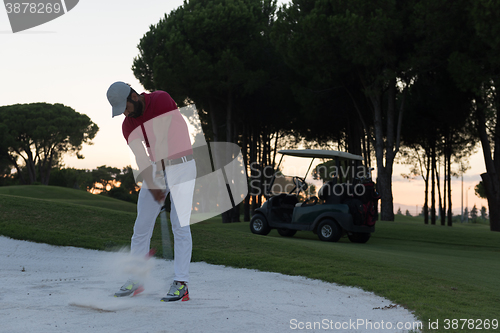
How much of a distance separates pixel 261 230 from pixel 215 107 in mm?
13024

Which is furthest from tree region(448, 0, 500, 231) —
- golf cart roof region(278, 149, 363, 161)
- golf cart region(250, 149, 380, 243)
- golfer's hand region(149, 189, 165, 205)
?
golfer's hand region(149, 189, 165, 205)

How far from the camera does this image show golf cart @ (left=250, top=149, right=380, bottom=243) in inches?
429

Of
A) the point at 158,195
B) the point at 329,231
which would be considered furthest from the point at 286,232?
the point at 158,195

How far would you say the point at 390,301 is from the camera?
3.84m

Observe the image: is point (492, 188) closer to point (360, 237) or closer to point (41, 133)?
point (360, 237)

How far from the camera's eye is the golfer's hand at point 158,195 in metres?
3.84

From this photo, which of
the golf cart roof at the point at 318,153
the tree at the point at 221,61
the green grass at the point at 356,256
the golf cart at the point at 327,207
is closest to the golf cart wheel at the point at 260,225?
the golf cart at the point at 327,207

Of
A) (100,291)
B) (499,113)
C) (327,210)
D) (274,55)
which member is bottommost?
(100,291)

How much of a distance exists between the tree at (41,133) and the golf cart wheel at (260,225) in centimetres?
3280

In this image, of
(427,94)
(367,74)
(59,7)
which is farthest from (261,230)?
(427,94)

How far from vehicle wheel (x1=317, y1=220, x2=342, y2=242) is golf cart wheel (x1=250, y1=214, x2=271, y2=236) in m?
1.75

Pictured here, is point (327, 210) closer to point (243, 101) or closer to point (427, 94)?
point (427, 94)

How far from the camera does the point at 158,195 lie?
3.88 meters

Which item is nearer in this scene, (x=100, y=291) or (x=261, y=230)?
(x=100, y=291)
